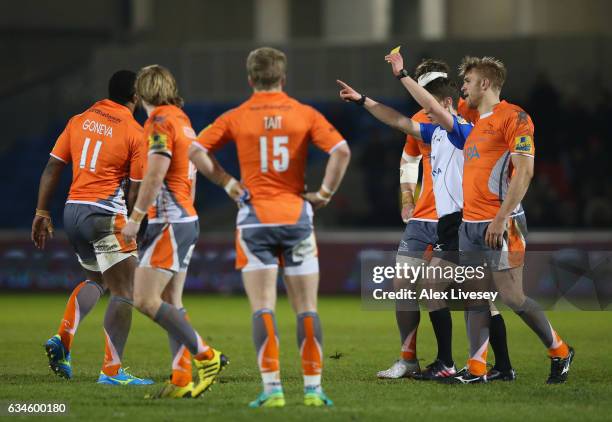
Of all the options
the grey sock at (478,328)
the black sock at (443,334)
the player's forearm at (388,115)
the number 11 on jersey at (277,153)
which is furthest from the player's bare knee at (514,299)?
the number 11 on jersey at (277,153)

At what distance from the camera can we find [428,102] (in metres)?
8.52

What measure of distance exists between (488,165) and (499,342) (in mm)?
1494

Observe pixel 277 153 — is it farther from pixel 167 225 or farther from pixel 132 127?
pixel 132 127

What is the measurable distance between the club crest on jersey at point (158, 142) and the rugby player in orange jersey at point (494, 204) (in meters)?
2.44

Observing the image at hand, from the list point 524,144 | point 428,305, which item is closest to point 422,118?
point 524,144

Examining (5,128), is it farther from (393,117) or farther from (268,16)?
(393,117)

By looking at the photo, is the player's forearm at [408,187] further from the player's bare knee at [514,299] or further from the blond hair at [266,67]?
the blond hair at [266,67]

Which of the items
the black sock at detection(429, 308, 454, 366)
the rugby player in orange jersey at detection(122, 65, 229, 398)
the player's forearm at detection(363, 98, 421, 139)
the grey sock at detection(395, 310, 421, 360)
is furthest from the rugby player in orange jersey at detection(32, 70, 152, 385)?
the black sock at detection(429, 308, 454, 366)

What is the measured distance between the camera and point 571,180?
24531mm

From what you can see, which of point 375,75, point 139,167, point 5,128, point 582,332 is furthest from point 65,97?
point 139,167

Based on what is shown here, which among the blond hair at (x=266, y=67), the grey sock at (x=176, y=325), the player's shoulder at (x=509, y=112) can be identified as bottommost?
the grey sock at (x=176, y=325)

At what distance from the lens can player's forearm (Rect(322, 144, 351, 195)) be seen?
7312 millimetres

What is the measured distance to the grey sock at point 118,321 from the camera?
29.7 feet

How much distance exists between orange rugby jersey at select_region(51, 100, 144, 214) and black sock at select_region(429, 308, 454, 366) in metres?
2.69
